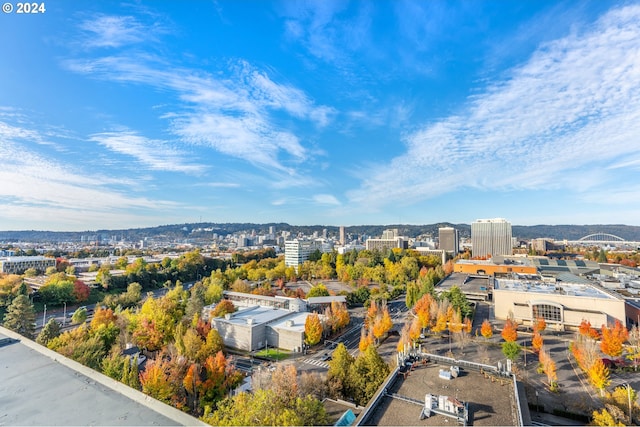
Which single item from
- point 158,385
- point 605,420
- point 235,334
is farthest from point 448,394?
point 235,334

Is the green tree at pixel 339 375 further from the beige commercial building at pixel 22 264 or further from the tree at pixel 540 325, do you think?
the beige commercial building at pixel 22 264

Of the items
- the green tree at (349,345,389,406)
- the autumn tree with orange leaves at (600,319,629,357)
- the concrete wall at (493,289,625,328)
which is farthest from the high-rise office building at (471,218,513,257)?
the green tree at (349,345,389,406)

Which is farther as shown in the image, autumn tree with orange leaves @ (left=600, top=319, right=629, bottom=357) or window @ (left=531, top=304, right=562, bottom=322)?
window @ (left=531, top=304, right=562, bottom=322)

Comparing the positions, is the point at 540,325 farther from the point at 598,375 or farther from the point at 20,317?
the point at 20,317

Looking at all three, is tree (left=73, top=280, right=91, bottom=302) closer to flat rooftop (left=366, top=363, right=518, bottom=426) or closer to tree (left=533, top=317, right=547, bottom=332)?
flat rooftop (left=366, top=363, right=518, bottom=426)

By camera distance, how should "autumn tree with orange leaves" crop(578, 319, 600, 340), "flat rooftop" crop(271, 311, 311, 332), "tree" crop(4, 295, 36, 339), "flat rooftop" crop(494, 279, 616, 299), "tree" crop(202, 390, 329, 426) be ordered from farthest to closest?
"flat rooftop" crop(494, 279, 616, 299)
"flat rooftop" crop(271, 311, 311, 332)
"tree" crop(4, 295, 36, 339)
"autumn tree with orange leaves" crop(578, 319, 600, 340)
"tree" crop(202, 390, 329, 426)
